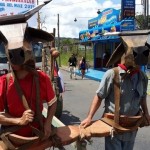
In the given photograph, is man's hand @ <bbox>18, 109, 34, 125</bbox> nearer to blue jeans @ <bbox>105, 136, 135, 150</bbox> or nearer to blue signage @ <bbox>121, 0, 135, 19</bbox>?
blue jeans @ <bbox>105, 136, 135, 150</bbox>

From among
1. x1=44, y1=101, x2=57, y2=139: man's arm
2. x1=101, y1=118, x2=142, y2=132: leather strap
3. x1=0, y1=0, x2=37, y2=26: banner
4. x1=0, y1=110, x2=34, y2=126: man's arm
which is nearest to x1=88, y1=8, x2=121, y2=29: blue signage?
x1=0, y1=0, x2=37, y2=26: banner

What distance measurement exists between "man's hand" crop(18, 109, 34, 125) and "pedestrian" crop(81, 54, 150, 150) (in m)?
0.84

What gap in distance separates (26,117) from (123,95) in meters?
1.18

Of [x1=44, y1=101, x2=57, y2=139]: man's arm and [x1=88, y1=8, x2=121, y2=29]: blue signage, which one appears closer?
[x1=44, y1=101, x2=57, y2=139]: man's arm

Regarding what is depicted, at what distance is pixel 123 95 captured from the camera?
3949 millimetres

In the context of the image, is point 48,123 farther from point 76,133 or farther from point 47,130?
point 76,133

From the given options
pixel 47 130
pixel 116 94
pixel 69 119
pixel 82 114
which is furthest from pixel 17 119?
pixel 82 114

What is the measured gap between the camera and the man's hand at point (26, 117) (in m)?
3.24

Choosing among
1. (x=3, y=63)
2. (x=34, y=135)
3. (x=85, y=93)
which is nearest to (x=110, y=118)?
(x=34, y=135)

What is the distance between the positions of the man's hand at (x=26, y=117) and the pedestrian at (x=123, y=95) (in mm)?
841

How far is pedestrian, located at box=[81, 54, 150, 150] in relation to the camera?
12.9ft

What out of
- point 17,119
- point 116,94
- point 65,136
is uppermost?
point 116,94

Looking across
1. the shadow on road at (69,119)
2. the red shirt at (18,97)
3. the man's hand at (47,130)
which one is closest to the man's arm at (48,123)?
the man's hand at (47,130)

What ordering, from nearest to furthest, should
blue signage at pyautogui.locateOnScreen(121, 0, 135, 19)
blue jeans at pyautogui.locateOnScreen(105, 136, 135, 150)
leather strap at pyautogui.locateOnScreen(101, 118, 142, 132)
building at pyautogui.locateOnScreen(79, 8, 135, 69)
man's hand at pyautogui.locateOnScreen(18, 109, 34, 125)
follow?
man's hand at pyautogui.locateOnScreen(18, 109, 34, 125), leather strap at pyautogui.locateOnScreen(101, 118, 142, 132), blue jeans at pyautogui.locateOnScreen(105, 136, 135, 150), blue signage at pyautogui.locateOnScreen(121, 0, 135, 19), building at pyautogui.locateOnScreen(79, 8, 135, 69)
